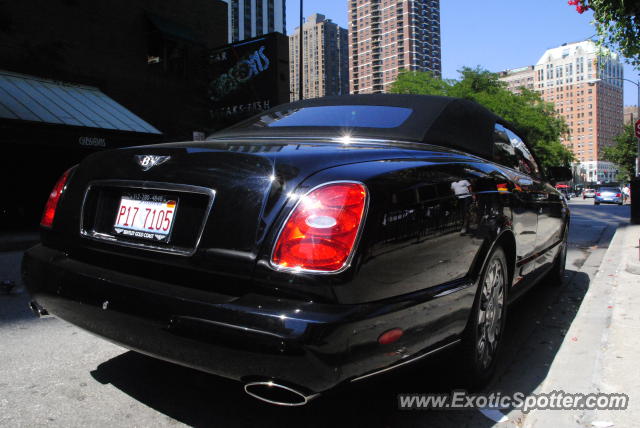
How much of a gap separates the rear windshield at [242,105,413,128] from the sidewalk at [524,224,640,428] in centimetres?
170

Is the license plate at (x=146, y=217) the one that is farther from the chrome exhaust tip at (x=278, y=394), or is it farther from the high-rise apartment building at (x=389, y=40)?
the high-rise apartment building at (x=389, y=40)

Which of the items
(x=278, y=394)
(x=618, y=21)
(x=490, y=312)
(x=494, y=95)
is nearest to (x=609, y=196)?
(x=494, y=95)

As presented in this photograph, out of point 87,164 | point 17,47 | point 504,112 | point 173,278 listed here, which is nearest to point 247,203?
point 173,278

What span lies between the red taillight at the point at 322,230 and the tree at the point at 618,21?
588 cm

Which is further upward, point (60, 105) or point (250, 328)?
point (60, 105)

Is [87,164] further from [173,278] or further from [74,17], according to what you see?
[74,17]

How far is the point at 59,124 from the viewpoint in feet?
39.1

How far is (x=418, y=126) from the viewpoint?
3045 millimetres

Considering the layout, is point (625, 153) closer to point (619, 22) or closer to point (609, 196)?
point (609, 196)

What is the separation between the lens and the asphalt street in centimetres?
244

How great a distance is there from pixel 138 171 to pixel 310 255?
987 millimetres

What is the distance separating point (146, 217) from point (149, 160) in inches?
10.8

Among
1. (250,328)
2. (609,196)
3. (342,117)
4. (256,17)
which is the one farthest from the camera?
(256,17)

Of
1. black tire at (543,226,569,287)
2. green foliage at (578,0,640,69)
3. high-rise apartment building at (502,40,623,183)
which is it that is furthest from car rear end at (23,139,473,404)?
high-rise apartment building at (502,40,623,183)
